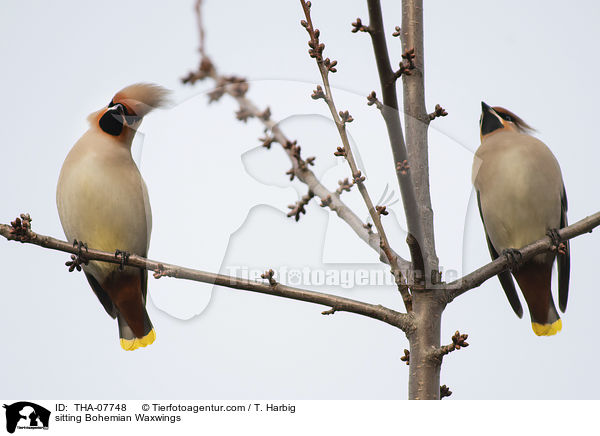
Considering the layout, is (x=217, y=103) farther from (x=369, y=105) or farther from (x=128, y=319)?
(x=128, y=319)

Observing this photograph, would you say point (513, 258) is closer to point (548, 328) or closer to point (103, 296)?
point (548, 328)

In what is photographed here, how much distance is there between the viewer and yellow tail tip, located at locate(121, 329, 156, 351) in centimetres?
354

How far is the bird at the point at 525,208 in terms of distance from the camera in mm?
3354

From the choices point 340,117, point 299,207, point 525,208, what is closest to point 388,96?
point 340,117

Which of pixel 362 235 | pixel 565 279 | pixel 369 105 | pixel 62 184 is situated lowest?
pixel 362 235

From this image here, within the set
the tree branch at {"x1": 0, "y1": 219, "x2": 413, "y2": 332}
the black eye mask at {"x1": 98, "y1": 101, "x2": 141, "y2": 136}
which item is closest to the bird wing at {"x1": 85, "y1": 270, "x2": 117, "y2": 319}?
the black eye mask at {"x1": 98, "y1": 101, "x2": 141, "y2": 136}

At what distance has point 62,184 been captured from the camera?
3.27 meters

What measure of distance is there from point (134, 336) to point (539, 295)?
2266 millimetres

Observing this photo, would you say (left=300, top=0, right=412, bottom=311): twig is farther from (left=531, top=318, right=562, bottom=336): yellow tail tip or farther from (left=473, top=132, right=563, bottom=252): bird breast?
(left=531, top=318, right=562, bottom=336): yellow tail tip

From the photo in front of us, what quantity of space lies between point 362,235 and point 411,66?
590 mm

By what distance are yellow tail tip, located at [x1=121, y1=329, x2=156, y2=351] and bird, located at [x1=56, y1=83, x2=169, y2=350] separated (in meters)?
0.25

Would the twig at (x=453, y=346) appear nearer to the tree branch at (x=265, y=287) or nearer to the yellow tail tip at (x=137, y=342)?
the tree branch at (x=265, y=287)
